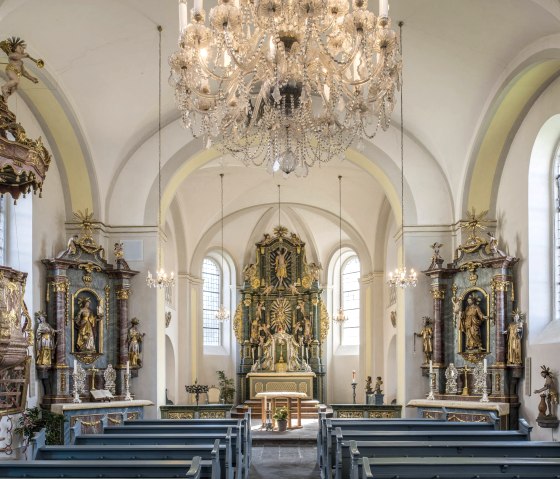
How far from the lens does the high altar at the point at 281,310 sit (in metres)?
26.1

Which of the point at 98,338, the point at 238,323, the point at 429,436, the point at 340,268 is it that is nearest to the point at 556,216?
the point at 429,436

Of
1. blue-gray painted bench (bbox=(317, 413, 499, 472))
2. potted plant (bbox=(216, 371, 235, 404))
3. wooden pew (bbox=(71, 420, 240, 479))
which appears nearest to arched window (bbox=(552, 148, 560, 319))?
blue-gray painted bench (bbox=(317, 413, 499, 472))

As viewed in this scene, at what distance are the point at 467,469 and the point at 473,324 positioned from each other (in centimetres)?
862

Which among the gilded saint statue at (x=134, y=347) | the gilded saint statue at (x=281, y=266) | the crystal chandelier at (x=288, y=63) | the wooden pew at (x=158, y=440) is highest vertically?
the crystal chandelier at (x=288, y=63)

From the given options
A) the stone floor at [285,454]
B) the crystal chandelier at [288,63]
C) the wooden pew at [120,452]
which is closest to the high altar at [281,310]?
the stone floor at [285,454]

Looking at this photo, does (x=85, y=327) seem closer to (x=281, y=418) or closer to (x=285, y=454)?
(x=285, y=454)

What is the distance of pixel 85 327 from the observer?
53.9 feet

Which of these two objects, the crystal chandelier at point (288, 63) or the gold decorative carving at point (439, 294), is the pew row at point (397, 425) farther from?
the crystal chandelier at point (288, 63)

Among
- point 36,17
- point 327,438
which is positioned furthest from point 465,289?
point 36,17

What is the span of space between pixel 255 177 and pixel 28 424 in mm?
11755

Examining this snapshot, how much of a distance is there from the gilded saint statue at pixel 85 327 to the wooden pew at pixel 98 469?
27.4 ft

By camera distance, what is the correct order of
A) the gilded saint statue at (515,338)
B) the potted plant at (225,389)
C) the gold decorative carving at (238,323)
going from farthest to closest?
the gold decorative carving at (238,323)
the potted plant at (225,389)
the gilded saint statue at (515,338)

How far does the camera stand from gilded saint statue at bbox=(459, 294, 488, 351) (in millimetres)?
16156

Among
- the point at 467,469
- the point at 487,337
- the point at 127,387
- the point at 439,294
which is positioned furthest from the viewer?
the point at 439,294
